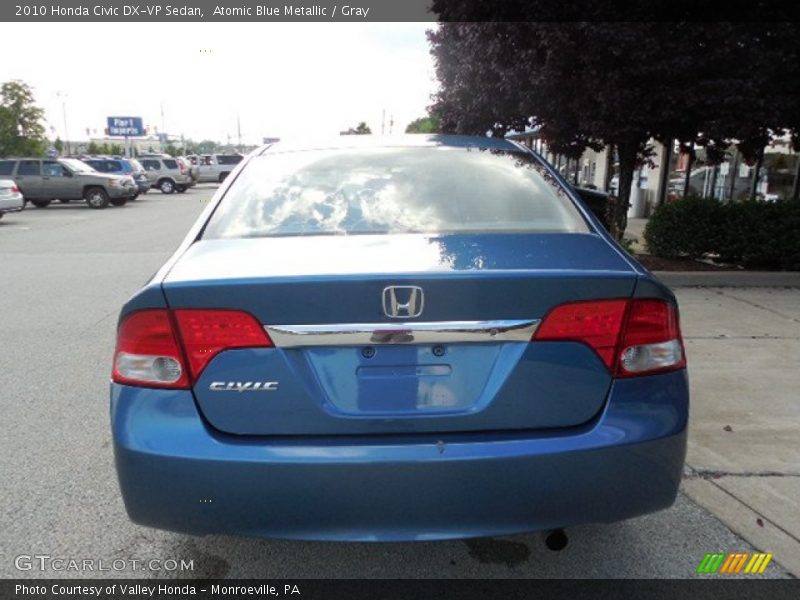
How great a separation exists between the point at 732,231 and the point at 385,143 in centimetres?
723

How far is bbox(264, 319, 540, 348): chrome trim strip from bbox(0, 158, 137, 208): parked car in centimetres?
2474

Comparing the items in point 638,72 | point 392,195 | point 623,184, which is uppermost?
point 638,72

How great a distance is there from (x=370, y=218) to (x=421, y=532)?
47.5 inches

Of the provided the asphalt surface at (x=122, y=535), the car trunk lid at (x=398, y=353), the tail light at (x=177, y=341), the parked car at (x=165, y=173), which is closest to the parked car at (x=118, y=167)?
the parked car at (x=165, y=173)

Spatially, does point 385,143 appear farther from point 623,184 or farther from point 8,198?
point 8,198

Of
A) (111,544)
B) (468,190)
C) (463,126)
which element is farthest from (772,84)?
(111,544)

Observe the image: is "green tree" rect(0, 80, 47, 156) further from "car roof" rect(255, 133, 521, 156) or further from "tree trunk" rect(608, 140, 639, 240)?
"car roof" rect(255, 133, 521, 156)

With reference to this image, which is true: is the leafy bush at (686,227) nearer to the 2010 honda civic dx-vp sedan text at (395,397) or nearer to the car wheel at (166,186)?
the 2010 honda civic dx-vp sedan text at (395,397)

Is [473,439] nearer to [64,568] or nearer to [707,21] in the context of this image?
[64,568]

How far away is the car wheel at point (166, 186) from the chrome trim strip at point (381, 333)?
36.2 m

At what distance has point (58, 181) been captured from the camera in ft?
78.5

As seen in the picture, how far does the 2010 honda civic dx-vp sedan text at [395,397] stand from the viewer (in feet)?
6.41

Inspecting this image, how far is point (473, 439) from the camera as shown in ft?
6.57

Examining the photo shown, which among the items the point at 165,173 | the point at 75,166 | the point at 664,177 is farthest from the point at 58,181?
the point at 664,177
